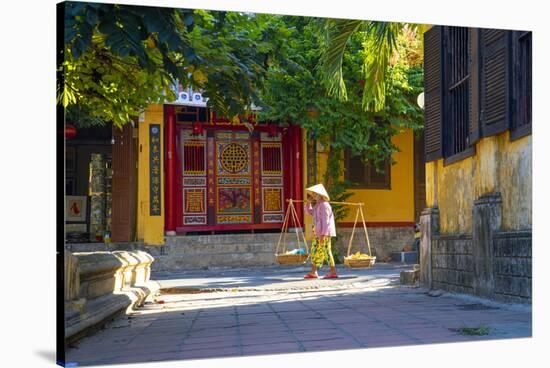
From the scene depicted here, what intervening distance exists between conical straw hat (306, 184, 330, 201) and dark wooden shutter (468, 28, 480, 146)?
1999 mm

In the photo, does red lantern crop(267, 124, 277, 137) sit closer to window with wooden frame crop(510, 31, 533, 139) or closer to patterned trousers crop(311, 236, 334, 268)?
patterned trousers crop(311, 236, 334, 268)

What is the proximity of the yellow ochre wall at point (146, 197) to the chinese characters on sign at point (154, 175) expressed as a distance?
0.04m

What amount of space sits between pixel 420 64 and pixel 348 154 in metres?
1.29

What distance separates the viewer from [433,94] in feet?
26.0

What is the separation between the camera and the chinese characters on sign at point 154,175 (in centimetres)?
709

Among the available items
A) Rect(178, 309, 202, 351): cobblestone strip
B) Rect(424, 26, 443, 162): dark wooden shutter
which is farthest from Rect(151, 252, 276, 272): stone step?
Rect(424, 26, 443, 162): dark wooden shutter

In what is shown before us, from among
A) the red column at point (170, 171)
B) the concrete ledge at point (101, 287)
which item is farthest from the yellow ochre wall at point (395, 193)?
the concrete ledge at point (101, 287)

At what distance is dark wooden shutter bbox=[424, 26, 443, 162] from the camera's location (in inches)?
307

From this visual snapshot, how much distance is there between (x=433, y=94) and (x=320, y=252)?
2.31 meters

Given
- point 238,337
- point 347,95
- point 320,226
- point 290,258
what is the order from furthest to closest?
point 320,226 < point 290,258 < point 347,95 < point 238,337

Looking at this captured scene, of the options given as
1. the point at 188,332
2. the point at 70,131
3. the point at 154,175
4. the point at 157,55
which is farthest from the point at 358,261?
the point at 70,131

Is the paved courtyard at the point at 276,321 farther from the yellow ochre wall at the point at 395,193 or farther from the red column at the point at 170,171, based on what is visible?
→ the yellow ochre wall at the point at 395,193

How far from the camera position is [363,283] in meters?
8.84

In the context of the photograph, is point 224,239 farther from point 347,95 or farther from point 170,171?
point 347,95
